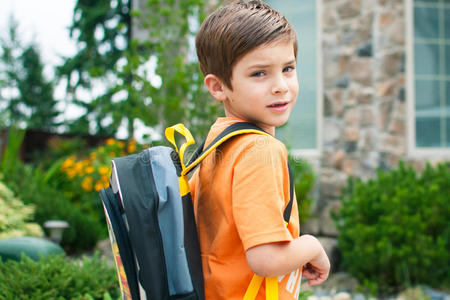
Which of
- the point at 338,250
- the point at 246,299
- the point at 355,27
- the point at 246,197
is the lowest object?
the point at 338,250

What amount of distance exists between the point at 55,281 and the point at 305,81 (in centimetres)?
438

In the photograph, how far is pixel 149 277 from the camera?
1051mm

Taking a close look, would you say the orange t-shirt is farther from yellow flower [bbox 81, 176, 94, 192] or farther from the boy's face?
yellow flower [bbox 81, 176, 94, 192]

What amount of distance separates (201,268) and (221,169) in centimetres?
27

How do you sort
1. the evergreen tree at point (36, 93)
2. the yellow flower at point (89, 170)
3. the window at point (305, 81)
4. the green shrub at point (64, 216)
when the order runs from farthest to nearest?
1. the evergreen tree at point (36, 93)
2. the yellow flower at point (89, 170)
3. the window at point (305, 81)
4. the green shrub at point (64, 216)

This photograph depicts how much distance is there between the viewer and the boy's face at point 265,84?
1140 millimetres

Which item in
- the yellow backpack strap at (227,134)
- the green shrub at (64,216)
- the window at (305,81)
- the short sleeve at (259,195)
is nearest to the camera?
the short sleeve at (259,195)

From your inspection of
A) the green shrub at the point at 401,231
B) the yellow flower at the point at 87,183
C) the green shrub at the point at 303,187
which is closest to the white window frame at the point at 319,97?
the green shrub at the point at 303,187

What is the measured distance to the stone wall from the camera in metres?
5.11

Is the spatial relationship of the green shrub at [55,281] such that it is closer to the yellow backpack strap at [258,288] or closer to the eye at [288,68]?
the yellow backpack strap at [258,288]

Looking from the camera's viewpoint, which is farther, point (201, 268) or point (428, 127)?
point (428, 127)

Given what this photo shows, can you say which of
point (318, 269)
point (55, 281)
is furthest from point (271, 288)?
point (55, 281)

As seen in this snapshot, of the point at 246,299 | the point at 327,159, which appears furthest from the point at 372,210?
the point at 246,299

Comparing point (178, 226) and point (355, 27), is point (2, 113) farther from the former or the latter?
point (178, 226)
